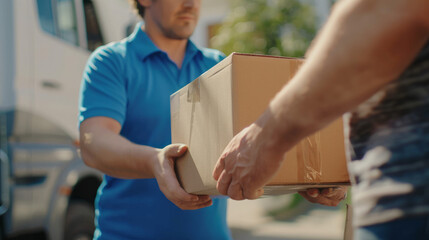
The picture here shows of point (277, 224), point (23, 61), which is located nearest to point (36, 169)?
point (23, 61)

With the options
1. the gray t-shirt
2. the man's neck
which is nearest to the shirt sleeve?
the man's neck

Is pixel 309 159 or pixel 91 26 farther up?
pixel 91 26

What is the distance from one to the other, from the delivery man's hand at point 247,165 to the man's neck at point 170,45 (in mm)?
881

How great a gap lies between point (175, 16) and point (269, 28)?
9.07 m

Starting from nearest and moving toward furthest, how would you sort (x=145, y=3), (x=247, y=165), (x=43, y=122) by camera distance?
(x=247, y=165), (x=145, y=3), (x=43, y=122)

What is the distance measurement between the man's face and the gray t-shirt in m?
1.17

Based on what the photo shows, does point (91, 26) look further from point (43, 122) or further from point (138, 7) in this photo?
point (138, 7)

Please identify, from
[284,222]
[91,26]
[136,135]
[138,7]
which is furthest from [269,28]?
[136,135]

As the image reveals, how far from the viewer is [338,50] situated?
0.81 metres

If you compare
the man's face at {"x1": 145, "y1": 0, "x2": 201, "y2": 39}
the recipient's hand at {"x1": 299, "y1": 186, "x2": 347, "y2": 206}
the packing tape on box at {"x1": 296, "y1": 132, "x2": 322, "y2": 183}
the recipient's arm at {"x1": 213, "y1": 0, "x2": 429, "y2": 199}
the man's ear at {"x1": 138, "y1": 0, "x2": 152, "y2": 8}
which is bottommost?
the recipient's hand at {"x1": 299, "y1": 186, "x2": 347, "y2": 206}

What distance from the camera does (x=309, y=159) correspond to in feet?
4.05

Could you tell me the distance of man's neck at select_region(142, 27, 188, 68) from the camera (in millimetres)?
1998

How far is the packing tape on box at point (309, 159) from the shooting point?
122 cm

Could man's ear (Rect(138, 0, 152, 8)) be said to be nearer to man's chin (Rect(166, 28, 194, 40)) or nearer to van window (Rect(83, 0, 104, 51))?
man's chin (Rect(166, 28, 194, 40))
